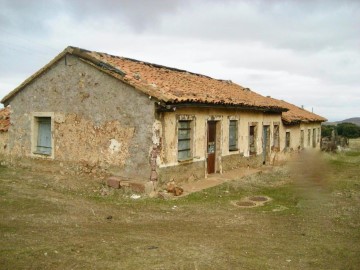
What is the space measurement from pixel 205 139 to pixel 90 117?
12.8 feet

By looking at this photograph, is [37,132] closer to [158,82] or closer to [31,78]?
[31,78]

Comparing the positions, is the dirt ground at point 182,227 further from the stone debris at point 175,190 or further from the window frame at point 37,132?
the window frame at point 37,132

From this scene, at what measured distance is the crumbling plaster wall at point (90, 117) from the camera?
33.5 ft

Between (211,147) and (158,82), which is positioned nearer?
(158,82)

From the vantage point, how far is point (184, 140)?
1141 centimetres

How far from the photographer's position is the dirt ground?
16.8 feet

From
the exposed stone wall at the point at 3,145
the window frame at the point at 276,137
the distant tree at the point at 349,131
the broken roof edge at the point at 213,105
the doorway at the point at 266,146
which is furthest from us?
the distant tree at the point at 349,131

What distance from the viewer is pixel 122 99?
34.6ft

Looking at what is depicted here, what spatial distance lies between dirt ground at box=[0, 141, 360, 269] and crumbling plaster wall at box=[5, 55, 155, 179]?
0.90m

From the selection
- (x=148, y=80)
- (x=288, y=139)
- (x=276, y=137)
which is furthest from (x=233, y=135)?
(x=288, y=139)

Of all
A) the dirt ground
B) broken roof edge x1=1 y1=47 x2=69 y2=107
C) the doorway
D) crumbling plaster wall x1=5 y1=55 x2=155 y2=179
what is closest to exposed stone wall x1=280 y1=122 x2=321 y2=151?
the doorway

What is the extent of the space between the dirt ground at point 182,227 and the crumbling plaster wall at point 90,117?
2.95 ft

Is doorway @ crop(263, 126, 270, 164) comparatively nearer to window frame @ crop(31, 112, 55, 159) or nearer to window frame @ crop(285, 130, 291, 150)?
window frame @ crop(285, 130, 291, 150)

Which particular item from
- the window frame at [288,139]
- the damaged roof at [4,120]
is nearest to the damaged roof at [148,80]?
the damaged roof at [4,120]
